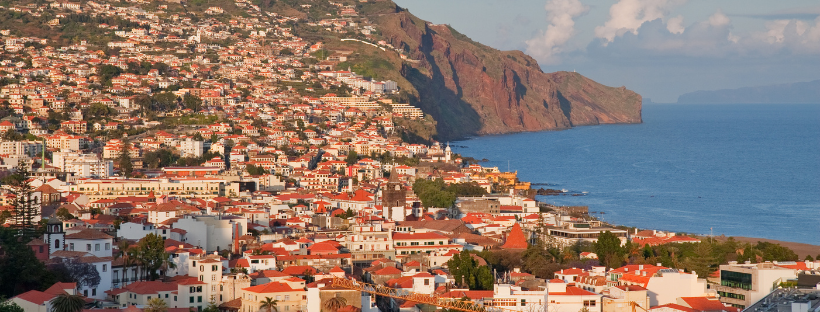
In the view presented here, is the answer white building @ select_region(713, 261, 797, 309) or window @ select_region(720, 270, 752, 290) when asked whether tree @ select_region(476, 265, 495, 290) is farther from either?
window @ select_region(720, 270, 752, 290)

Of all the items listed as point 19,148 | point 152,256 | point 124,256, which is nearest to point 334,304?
point 152,256

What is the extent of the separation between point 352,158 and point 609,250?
4162 cm

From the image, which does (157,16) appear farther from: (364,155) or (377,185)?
(377,185)

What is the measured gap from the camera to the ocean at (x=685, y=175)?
6969cm

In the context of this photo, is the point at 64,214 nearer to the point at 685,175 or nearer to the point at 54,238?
the point at 54,238

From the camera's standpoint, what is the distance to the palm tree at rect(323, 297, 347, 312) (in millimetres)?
31639

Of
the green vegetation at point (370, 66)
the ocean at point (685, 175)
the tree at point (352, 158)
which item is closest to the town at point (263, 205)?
the green vegetation at point (370, 66)

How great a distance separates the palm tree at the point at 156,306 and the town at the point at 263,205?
0.13 meters

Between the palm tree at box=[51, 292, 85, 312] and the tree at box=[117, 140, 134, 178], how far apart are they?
41350 mm

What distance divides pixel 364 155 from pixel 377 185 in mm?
16461

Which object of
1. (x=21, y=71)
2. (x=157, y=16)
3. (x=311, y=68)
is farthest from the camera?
(x=157, y=16)

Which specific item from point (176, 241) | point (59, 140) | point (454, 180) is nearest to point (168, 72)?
point (59, 140)

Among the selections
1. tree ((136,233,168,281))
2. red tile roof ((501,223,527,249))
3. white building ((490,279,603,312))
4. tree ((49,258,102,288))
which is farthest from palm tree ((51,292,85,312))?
red tile roof ((501,223,527,249))

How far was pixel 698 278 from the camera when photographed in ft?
123
